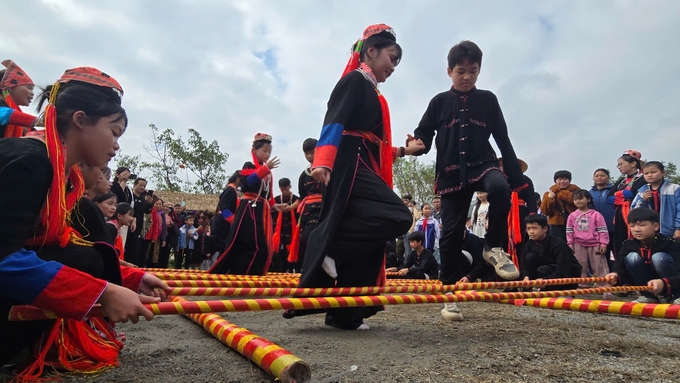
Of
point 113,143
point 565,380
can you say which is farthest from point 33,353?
point 565,380

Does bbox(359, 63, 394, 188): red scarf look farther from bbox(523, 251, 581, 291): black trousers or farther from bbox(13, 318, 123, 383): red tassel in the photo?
bbox(523, 251, 581, 291): black trousers

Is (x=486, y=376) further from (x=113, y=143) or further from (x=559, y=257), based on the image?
(x=559, y=257)

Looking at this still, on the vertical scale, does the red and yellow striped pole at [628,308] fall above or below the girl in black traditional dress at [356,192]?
below

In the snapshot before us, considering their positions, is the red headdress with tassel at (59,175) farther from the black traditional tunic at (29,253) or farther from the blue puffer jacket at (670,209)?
the blue puffer jacket at (670,209)

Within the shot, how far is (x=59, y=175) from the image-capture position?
143 cm

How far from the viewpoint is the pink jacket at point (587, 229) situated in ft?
19.7

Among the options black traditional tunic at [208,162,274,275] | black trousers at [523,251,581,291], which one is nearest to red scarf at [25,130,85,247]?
black traditional tunic at [208,162,274,275]

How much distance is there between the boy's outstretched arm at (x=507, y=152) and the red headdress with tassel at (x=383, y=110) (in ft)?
3.41

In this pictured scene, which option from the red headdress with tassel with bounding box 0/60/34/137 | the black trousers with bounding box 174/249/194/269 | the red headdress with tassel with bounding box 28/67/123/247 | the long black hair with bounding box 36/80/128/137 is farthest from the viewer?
the black trousers with bounding box 174/249/194/269

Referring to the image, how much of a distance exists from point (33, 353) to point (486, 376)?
165 cm

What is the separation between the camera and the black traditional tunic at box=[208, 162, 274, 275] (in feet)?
17.5

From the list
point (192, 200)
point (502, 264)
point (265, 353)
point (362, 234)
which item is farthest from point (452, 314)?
point (192, 200)

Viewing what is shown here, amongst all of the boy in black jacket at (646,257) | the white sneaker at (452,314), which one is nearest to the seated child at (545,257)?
the boy in black jacket at (646,257)

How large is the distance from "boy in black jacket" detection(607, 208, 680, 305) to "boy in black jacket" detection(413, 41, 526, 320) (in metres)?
1.95
